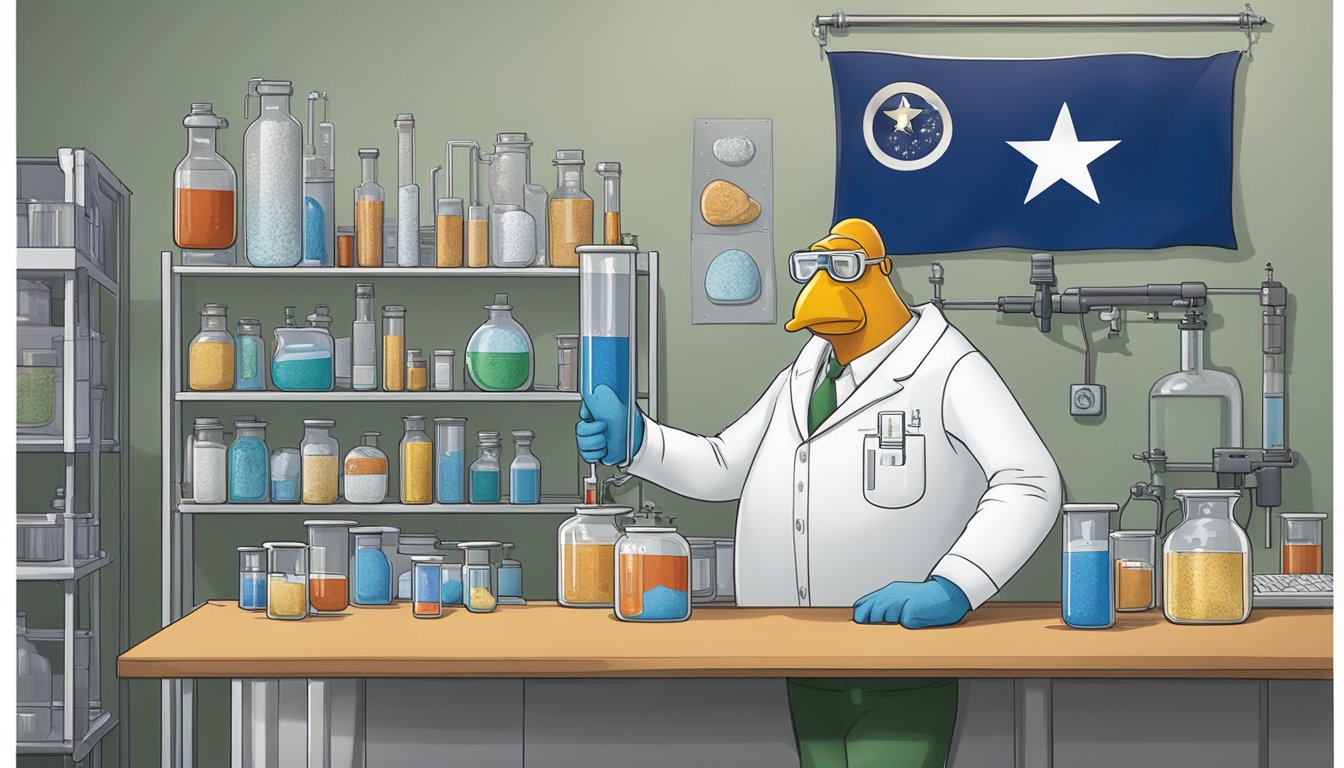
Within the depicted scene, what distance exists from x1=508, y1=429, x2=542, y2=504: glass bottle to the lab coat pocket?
692mm

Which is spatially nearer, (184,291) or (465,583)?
(465,583)

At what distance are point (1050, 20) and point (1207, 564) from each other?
4.81ft

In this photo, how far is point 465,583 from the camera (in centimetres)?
201

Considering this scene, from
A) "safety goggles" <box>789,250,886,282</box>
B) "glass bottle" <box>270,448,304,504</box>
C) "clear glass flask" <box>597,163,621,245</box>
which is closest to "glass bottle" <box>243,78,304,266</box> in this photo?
"glass bottle" <box>270,448,304,504</box>

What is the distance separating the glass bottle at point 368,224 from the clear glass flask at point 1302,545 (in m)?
1.91

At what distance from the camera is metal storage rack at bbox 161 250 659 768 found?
259 cm

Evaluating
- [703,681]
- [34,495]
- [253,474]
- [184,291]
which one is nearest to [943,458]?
[703,681]

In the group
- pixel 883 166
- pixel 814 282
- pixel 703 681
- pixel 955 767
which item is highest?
pixel 883 166

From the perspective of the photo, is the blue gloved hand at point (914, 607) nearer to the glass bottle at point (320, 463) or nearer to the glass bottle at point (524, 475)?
the glass bottle at point (524, 475)

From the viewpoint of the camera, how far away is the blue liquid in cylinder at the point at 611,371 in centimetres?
209

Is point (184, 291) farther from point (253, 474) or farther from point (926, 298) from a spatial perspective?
point (926, 298)

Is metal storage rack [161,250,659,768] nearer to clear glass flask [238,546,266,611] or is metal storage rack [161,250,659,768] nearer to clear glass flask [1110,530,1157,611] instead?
clear glass flask [238,546,266,611]

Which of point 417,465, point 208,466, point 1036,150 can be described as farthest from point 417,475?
point 1036,150

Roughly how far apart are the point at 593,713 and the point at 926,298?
145 cm
